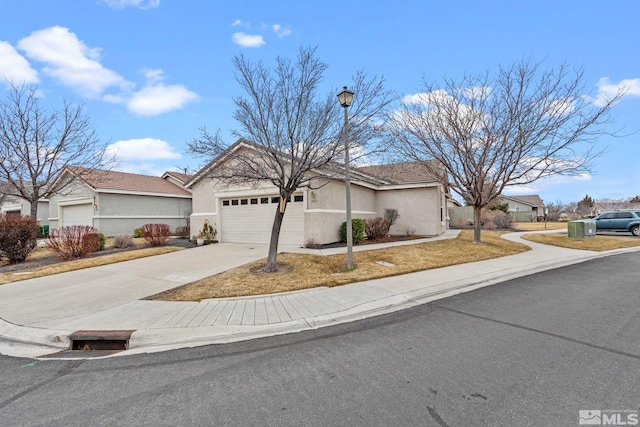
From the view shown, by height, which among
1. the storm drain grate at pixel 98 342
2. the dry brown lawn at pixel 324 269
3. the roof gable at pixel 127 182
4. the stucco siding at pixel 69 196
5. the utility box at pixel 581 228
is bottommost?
the storm drain grate at pixel 98 342

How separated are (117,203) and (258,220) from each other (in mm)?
12702

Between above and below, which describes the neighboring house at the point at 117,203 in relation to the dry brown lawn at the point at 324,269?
above

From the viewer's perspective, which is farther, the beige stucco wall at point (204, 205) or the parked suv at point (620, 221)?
the parked suv at point (620, 221)

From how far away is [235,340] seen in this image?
464 centimetres

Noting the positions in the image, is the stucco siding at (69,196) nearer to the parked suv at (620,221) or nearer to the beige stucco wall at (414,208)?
the beige stucco wall at (414,208)

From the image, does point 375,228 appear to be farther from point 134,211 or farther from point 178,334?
point 134,211

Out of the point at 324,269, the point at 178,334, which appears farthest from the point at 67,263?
the point at 324,269

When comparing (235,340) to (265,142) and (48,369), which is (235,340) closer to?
(48,369)

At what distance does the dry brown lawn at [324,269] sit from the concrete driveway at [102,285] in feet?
2.93

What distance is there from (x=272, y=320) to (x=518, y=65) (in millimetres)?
14614

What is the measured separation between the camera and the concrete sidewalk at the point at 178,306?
15.9 ft

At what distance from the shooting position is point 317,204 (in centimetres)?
1334

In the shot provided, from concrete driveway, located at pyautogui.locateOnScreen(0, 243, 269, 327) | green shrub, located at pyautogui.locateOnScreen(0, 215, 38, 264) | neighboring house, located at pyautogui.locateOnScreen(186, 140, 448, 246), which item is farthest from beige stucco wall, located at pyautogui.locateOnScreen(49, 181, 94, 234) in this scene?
concrete driveway, located at pyautogui.locateOnScreen(0, 243, 269, 327)

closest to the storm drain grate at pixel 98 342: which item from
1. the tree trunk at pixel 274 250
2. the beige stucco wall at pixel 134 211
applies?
the tree trunk at pixel 274 250
